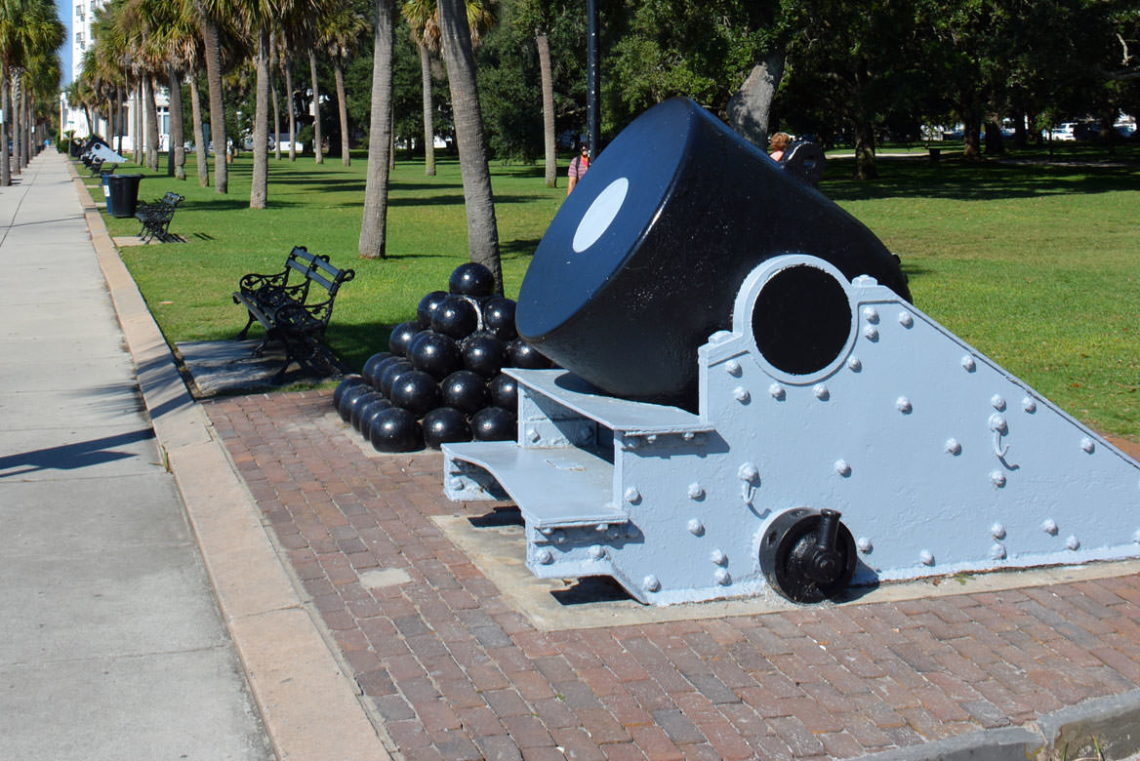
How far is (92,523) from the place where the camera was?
6.52 meters

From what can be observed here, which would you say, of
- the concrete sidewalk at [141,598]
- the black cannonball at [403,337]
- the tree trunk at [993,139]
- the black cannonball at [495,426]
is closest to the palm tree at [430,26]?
the tree trunk at [993,139]

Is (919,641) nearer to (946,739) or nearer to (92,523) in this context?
(946,739)

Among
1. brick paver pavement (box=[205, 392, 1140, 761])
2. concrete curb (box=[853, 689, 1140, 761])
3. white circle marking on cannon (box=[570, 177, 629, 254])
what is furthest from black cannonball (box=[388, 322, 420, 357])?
concrete curb (box=[853, 689, 1140, 761])

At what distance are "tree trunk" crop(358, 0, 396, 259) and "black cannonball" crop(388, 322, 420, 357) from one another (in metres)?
10.3

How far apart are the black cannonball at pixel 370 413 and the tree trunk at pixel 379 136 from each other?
1071cm

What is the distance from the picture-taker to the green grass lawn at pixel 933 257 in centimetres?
1083

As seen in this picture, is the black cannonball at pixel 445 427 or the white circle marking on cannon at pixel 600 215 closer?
the white circle marking on cannon at pixel 600 215

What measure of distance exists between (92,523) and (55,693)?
2.17m

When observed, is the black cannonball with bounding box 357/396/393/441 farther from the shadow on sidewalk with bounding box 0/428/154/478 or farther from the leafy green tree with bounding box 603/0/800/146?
the leafy green tree with bounding box 603/0/800/146

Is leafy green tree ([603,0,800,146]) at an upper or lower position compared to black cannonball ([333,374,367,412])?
upper

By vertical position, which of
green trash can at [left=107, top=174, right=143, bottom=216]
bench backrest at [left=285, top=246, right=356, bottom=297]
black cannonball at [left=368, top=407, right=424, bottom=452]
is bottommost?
black cannonball at [left=368, top=407, right=424, bottom=452]

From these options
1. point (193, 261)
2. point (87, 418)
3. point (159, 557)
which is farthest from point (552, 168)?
point (159, 557)

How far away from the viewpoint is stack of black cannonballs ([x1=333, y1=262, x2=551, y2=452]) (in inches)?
293

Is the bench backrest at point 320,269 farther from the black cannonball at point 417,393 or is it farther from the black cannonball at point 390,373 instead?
the black cannonball at point 417,393
